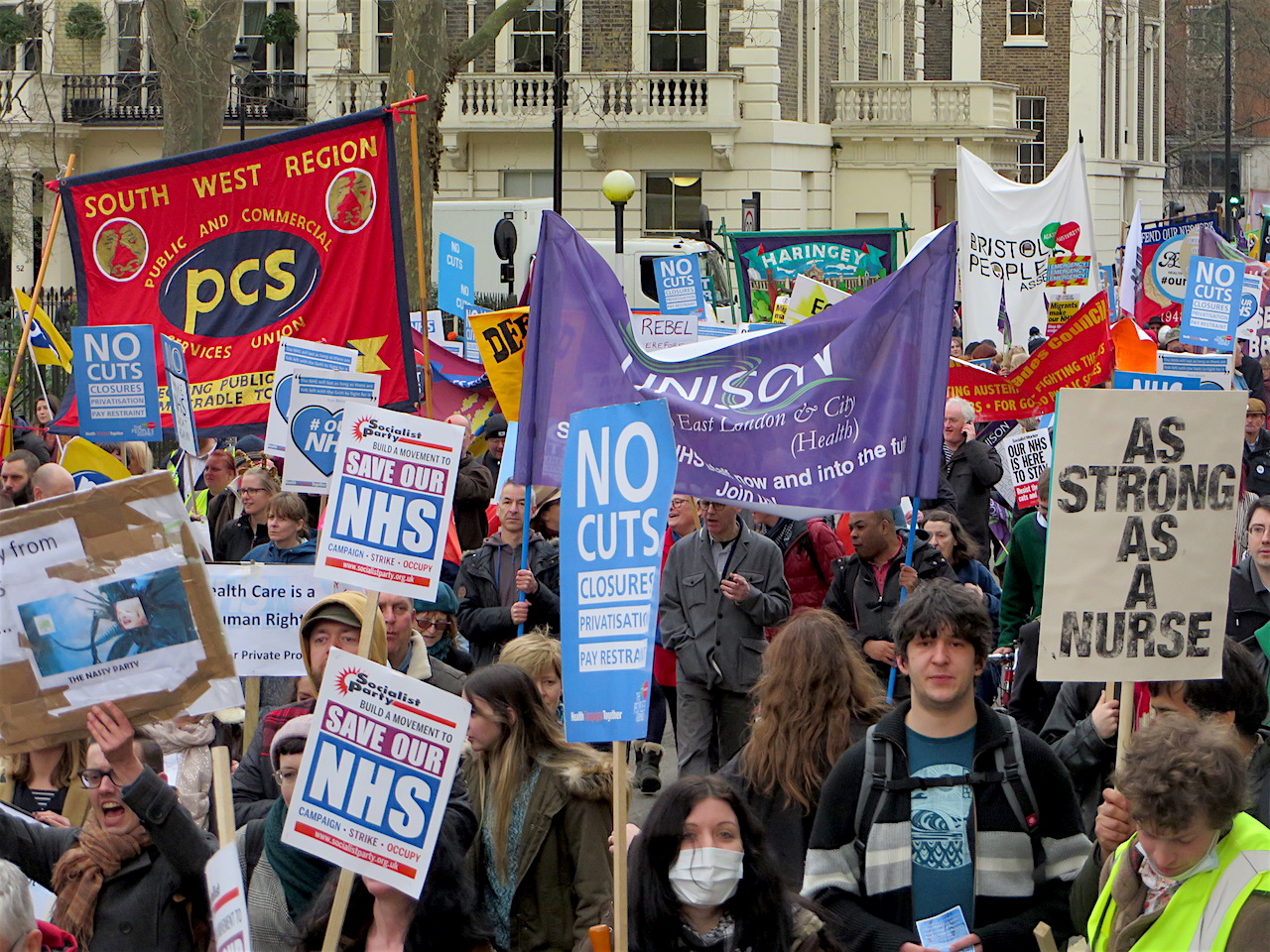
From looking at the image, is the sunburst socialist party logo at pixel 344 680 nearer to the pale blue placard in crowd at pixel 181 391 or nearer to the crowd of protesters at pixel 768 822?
the crowd of protesters at pixel 768 822

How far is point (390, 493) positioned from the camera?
205 inches

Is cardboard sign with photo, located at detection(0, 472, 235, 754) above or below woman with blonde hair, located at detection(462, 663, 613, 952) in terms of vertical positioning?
above

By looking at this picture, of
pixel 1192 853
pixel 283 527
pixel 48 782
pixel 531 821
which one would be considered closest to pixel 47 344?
pixel 283 527

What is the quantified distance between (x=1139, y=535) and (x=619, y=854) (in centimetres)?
156

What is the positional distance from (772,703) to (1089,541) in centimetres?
118

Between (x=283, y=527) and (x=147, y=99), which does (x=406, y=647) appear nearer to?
(x=283, y=527)

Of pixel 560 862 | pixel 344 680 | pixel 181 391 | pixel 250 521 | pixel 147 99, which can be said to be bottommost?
pixel 560 862

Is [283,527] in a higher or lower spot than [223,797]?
higher

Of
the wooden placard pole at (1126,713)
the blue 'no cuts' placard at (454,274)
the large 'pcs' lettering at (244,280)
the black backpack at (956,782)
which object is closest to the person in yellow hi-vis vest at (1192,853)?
the black backpack at (956,782)

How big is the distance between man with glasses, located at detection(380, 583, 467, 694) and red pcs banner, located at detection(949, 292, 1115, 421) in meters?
5.85

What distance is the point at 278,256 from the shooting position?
891 cm

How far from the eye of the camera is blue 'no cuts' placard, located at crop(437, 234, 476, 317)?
15.2 m

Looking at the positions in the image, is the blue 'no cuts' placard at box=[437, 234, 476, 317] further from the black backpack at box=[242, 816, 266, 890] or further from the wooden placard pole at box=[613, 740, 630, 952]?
the wooden placard pole at box=[613, 740, 630, 952]

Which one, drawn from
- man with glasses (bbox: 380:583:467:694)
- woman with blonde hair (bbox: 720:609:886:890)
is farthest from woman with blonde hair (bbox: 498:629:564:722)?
woman with blonde hair (bbox: 720:609:886:890)
